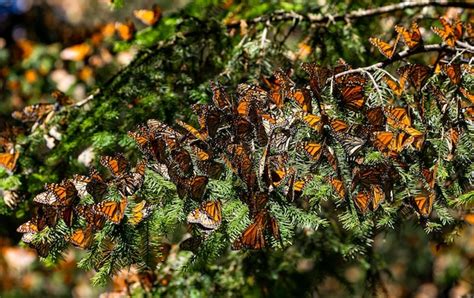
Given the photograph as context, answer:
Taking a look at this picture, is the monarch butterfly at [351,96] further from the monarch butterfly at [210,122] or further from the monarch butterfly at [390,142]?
the monarch butterfly at [210,122]

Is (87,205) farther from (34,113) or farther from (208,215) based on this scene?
(34,113)

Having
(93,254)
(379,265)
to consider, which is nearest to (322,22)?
(379,265)

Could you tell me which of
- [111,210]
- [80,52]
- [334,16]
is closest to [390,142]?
[111,210]

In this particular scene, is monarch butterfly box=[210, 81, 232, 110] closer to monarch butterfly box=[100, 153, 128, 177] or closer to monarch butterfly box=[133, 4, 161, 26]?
monarch butterfly box=[100, 153, 128, 177]

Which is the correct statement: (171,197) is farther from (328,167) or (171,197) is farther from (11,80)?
(11,80)

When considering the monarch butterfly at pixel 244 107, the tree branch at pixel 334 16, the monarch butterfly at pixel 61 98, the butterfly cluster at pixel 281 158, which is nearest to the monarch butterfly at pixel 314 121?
the butterfly cluster at pixel 281 158

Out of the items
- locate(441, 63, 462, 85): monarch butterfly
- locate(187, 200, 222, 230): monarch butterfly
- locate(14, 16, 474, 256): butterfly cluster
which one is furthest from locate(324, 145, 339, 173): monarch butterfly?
locate(441, 63, 462, 85): monarch butterfly

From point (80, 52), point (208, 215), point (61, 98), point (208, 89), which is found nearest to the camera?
point (208, 215)
